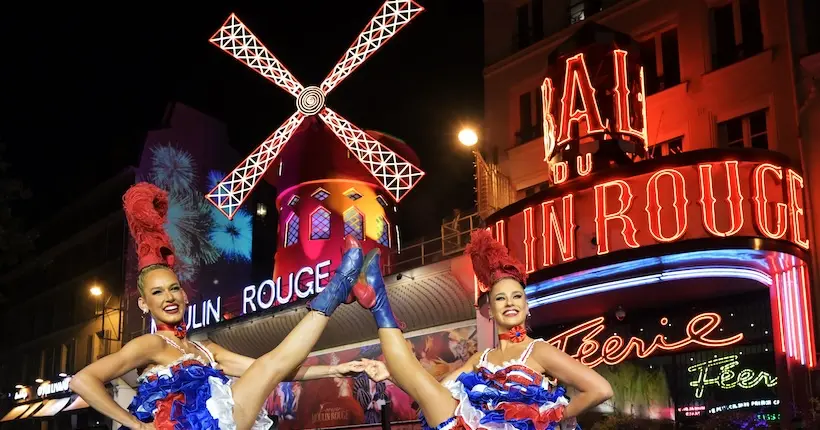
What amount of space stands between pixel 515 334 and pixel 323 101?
59.2 ft

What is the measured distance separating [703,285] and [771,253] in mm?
1777

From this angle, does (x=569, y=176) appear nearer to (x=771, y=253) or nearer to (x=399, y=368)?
(x=771, y=253)

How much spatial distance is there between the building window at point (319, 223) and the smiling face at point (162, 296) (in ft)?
A: 61.3

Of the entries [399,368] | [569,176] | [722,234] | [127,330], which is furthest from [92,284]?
[399,368]

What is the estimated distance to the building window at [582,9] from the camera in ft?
52.9

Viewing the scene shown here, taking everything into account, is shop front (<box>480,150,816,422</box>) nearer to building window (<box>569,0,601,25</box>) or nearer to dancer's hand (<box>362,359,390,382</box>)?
building window (<box>569,0,601,25</box>)

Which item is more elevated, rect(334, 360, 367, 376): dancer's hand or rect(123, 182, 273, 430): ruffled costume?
rect(334, 360, 367, 376): dancer's hand

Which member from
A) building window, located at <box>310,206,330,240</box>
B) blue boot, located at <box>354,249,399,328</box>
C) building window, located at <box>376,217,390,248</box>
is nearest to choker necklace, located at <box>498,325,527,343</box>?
blue boot, located at <box>354,249,399,328</box>

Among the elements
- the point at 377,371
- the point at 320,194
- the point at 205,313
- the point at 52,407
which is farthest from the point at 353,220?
the point at 377,371

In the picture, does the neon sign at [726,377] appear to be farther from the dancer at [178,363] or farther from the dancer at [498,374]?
the dancer at [178,363]

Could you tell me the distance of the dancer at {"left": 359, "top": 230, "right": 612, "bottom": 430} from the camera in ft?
17.6

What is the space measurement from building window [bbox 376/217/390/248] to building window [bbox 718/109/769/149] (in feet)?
41.0

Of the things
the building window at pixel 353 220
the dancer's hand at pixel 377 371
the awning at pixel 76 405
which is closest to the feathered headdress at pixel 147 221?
the dancer's hand at pixel 377 371

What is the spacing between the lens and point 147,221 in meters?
6.06
